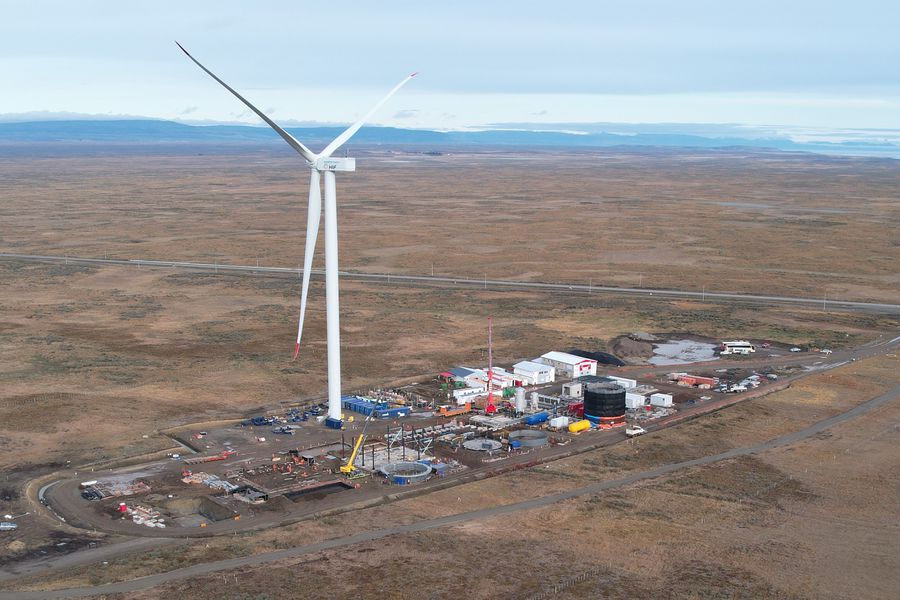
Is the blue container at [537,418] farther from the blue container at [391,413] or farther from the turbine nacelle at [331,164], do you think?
the turbine nacelle at [331,164]

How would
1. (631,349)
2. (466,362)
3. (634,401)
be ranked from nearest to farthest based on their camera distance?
1. (634,401)
2. (466,362)
3. (631,349)

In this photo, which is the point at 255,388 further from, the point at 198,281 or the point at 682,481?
the point at 198,281

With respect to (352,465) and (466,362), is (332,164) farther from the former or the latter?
(466,362)

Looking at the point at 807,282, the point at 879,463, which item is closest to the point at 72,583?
the point at 879,463

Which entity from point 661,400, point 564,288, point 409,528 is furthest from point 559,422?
point 564,288

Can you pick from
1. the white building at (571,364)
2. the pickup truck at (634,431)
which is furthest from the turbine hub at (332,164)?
the white building at (571,364)

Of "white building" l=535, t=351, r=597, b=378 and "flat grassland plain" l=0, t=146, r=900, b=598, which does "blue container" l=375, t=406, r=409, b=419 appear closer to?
"flat grassland plain" l=0, t=146, r=900, b=598
